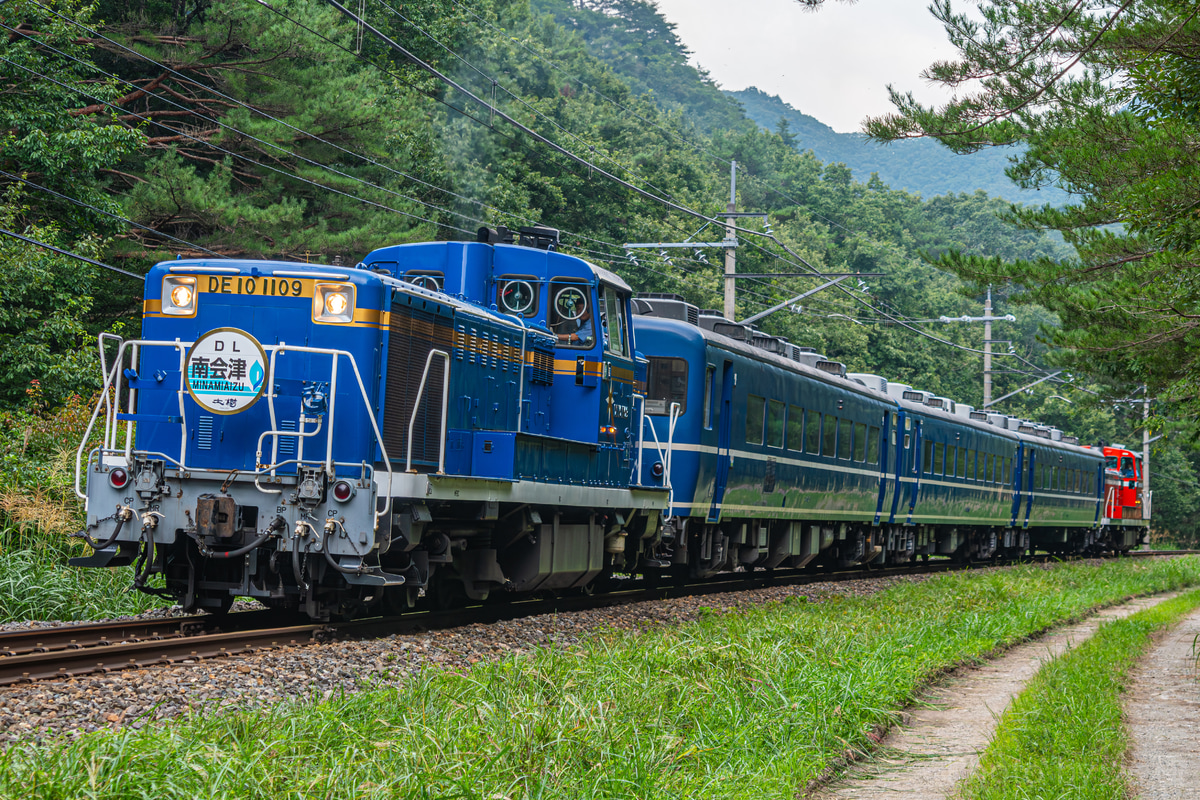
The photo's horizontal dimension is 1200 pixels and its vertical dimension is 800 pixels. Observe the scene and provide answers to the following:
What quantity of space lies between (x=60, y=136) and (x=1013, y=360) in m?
63.1

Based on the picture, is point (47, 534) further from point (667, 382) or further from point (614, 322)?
point (667, 382)

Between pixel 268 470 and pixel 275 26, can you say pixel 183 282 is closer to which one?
pixel 268 470

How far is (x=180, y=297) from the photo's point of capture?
9891 millimetres

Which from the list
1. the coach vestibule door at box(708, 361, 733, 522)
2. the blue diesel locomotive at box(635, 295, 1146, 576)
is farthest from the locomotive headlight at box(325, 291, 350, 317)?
the coach vestibule door at box(708, 361, 733, 522)

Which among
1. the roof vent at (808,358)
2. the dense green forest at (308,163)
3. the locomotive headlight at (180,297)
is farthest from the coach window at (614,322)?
the roof vent at (808,358)

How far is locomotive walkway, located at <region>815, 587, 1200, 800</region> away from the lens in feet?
20.7

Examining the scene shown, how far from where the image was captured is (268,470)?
900cm

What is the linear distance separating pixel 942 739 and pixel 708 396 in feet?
27.9

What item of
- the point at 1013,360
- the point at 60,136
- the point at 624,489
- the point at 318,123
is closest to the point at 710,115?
the point at 1013,360

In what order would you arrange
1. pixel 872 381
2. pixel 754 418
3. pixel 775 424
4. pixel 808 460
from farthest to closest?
1. pixel 872 381
2. pixel 808 460
3. pixel 775 424
4. pixel 754 418

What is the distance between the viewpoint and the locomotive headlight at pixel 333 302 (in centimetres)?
966

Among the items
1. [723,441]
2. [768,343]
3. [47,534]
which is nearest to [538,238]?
[723,441]

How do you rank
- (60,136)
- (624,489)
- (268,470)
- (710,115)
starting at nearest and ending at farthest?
(268,470)
(624,489)
(60,136)
(710,115)

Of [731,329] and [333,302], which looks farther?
[731,329]
